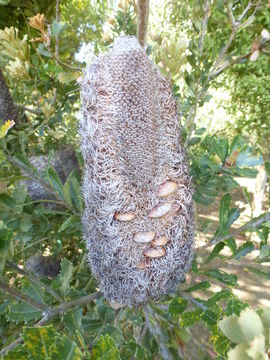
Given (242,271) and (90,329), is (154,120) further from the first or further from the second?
(242,271)

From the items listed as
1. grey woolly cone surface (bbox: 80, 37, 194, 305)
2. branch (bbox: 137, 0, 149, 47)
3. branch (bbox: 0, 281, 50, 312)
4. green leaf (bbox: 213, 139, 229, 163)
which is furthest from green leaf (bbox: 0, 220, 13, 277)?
branch (bbox: 137, 0, 149, 47)

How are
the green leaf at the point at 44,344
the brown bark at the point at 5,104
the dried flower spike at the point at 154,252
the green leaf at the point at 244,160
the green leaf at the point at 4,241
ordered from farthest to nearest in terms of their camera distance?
the brown bark at the point at 5,104 < the green leaf at the point at 244,160 < the dried flower spike at the point at 154,252 < the green leaf at the point at 4,241 < the green leaf at the point at 44,344

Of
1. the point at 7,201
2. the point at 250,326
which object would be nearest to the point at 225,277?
the point at 250,326

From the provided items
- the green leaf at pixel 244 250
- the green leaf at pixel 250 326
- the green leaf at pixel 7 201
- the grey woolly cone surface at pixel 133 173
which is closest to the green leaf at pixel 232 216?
the green leaf at pixel 244 250

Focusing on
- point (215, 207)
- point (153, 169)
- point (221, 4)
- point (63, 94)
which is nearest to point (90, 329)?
point (153, 169)

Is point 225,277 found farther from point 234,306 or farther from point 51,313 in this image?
point 51,313

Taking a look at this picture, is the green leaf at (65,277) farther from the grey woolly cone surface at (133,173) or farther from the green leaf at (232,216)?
the green leaf at (232,216)

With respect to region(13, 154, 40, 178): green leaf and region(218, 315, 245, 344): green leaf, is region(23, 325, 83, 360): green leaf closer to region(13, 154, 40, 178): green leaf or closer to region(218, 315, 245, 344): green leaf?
region(218, 315, 245, 344): green leaf
